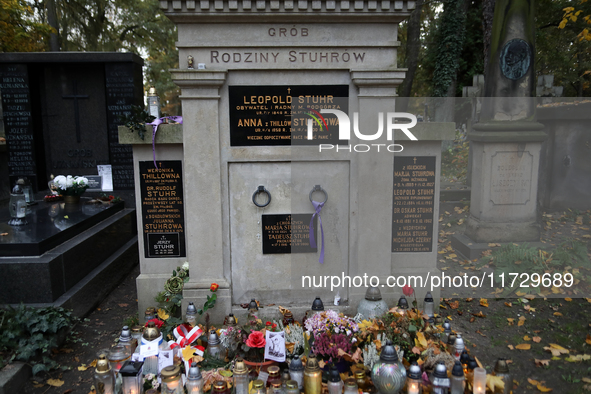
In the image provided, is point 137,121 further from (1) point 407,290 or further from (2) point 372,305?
(1) point 407,290

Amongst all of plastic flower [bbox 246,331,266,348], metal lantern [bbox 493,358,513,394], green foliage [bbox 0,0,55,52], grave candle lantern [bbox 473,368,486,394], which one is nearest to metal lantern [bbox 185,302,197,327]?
plastic flower [bbox 246,331,266,348]

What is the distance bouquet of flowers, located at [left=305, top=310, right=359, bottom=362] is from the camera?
3.72m

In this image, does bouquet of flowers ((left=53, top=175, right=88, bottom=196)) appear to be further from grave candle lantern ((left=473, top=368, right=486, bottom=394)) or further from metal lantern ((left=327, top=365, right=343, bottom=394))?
grave candle lantern ((left=473, top=368, right=486, bottom=394))

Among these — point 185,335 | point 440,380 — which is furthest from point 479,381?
point 185,335

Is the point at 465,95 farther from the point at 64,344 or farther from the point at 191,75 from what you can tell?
the point at 64,344

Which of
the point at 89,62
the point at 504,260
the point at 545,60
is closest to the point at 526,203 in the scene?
the point at 504,260

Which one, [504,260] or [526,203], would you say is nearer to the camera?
[504,260]

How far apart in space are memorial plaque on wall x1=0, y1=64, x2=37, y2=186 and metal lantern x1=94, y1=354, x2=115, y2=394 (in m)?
7.37

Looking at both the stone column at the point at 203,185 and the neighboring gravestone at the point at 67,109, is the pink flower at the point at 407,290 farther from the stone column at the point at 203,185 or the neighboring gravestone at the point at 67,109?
the neighboring gravestone at the point at 67,109

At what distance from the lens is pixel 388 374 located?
3350 mm

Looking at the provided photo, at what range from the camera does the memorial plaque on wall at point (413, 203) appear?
5.05 meters

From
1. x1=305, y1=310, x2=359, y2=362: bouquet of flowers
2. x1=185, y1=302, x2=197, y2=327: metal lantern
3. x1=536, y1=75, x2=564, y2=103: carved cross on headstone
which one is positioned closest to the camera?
x1=305, y1=310, x2=359, y2=362: bouquet of flowers

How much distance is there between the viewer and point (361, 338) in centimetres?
404

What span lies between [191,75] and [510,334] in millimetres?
4612
